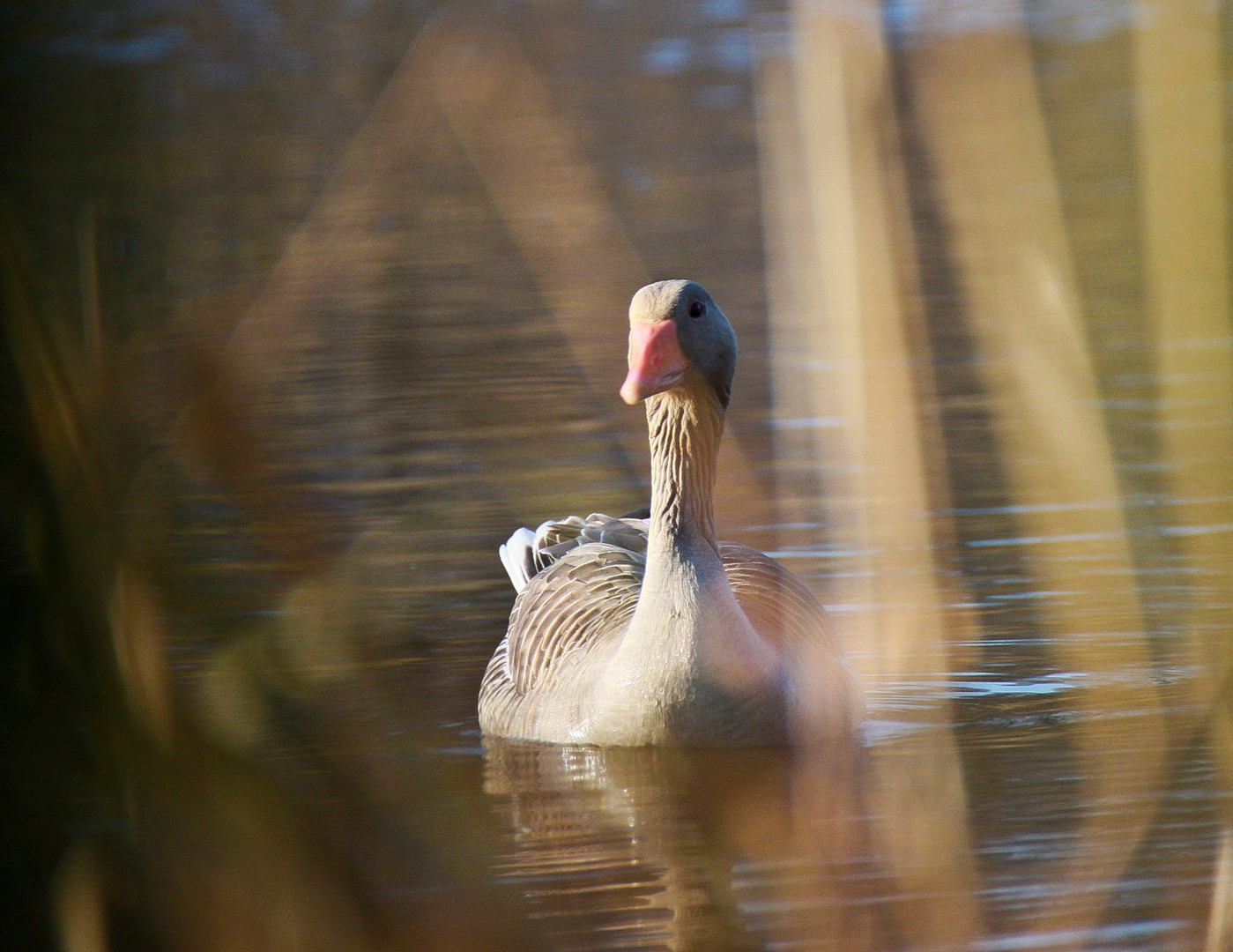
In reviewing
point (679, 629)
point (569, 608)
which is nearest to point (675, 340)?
point (679, 629)

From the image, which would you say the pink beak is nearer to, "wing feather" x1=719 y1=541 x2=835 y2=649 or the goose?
the goose

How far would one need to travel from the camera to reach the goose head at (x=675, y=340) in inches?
214

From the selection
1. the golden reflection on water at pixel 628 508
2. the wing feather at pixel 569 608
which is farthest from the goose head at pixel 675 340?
the wing feather at pixel 569 608

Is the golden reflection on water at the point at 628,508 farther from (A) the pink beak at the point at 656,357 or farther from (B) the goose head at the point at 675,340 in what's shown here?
(A) the pink beak at the point at 656,357

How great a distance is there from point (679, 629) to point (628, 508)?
329cm

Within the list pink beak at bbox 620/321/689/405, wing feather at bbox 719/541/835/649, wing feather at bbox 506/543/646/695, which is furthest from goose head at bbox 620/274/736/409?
wing feather at bbox 506/543/646/695

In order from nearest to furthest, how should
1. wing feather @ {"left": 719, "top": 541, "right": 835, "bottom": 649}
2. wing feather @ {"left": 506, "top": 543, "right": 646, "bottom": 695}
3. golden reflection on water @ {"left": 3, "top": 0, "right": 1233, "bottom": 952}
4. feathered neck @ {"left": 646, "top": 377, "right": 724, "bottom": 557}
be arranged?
golden reflection on water @ {"left": 3, "top": 0, "right": 1233, "bottom": 952} < feathered neck @ {"left": 646, "top": 377, "right": 724, "bottom": 557} < wing feather @ {"left": 719, "top": 541, "right": 835, "bottom": 649} < wing feather @ {"left": 506, "top": 543, "right": 646, "bottom": 695}

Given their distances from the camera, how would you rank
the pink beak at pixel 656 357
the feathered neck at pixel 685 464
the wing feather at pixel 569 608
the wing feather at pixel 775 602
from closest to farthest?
1. the pink beak at pixel 656 357
2. the feathered neck at pixel 685 464
3. the wing feather at pixel 775 602
4. the wing feather at pixel 569 608

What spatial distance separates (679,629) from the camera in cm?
546

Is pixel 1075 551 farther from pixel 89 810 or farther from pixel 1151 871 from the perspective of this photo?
pixel 89 810

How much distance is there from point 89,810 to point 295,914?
258 mm

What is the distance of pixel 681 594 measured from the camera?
217 inches

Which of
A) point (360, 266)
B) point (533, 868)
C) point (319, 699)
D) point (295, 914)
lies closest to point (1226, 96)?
point (319, 699)

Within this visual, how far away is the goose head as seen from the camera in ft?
17.8
